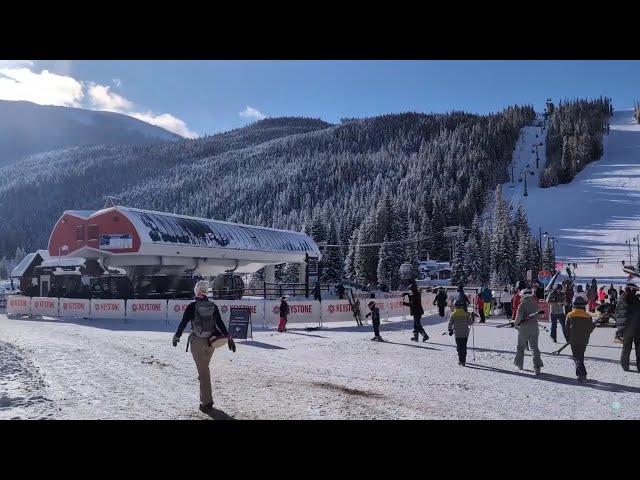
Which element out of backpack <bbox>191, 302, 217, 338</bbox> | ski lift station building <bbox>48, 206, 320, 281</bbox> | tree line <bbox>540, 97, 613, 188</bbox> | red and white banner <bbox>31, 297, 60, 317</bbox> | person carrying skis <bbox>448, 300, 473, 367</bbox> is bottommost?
red and white banner <bbox>31, 297, 60, 317</bbox>

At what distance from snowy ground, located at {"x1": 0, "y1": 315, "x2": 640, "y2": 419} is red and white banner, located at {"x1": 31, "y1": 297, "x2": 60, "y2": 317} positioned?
1438cm

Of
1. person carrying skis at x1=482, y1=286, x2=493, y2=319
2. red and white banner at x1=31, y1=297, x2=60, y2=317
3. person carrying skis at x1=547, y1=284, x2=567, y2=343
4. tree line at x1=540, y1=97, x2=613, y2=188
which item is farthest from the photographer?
tree line at x1=540, y1=97, x2=613, y2=188

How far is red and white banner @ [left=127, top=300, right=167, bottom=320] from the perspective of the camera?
2617 cm

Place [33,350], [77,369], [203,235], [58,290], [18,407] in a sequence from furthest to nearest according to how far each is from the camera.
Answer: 1. [203,235]
2. [58,290]
3. [33,350]
4. [77,369]
5. [18,407]

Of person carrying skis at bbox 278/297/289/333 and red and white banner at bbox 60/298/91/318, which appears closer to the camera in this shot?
person carrying skis at bbox 278/297/289/333

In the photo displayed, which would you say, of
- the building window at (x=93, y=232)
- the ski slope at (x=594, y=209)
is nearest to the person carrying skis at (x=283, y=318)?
the building window at (x=93, y=232)

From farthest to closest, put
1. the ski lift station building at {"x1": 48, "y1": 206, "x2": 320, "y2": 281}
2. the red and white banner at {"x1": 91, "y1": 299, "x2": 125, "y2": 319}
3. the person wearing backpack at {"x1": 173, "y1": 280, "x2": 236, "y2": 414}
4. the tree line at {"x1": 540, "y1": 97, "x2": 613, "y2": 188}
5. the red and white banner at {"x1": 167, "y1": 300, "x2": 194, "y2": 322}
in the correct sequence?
1. the tree line at {"x1": 540, "y1": 97, "x2": 613, "y2": 188}
2. the ski lift station building at {"x1": 48, "y1": 206, "x2": 320, "y2": 281}
3. the red and white banner at {"x1": 91, "y1": 299, "x2": 125, "y2": 319}
4. the red and white banner at {"x1": 167, "y1": 300, "x2": 194, "y2": 322}
5. the person wearing backpack at {"x1": 173, "y1": 280, "x2": 236, "y2": 414}

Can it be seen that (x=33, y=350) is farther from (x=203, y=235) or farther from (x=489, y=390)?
(x=203, y=235)

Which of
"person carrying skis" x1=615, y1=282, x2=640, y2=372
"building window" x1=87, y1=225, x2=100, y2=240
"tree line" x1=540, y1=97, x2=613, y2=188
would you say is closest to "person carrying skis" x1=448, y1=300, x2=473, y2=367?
"person carrying skis" x1=615, y1=282, x2=640, y2=372

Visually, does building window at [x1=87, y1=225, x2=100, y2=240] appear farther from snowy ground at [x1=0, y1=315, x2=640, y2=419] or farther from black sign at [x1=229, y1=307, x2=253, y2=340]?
black sign at [x1=229, y1=307, x2=253, y2=340]

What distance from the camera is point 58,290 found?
3716 centimetres
